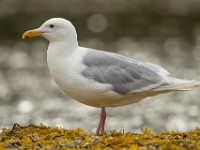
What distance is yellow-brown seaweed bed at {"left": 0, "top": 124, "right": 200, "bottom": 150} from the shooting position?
6.85m

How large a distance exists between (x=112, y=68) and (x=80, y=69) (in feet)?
1.68

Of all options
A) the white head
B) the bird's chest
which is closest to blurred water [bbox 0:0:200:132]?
the white head

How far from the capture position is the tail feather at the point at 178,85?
794 centimetres

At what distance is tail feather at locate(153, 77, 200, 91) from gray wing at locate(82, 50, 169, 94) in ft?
0.28

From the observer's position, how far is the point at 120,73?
8102 mm

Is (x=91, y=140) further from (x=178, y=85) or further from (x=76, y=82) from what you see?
(x=178, y=85)

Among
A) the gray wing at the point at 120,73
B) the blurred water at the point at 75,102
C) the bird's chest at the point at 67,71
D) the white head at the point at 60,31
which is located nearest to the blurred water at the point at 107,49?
the blurred water at the point at 75,102

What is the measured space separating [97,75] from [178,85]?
109cm

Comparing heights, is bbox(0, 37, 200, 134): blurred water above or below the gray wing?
above

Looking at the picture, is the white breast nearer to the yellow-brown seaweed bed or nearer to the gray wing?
the gray wing

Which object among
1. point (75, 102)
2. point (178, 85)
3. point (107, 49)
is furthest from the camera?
point (107, 49)

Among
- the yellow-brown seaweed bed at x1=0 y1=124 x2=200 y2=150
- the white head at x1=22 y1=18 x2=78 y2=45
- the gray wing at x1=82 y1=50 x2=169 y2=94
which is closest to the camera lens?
the yellow-brown seaweed bed at x1=0 y1=124 x2=200 y2=150

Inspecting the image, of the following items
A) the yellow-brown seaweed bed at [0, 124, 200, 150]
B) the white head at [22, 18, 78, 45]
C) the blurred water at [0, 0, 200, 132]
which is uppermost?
the blurred water at [0, 0, 200, 132]

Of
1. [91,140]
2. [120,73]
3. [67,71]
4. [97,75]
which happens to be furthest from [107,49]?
[91,140]
